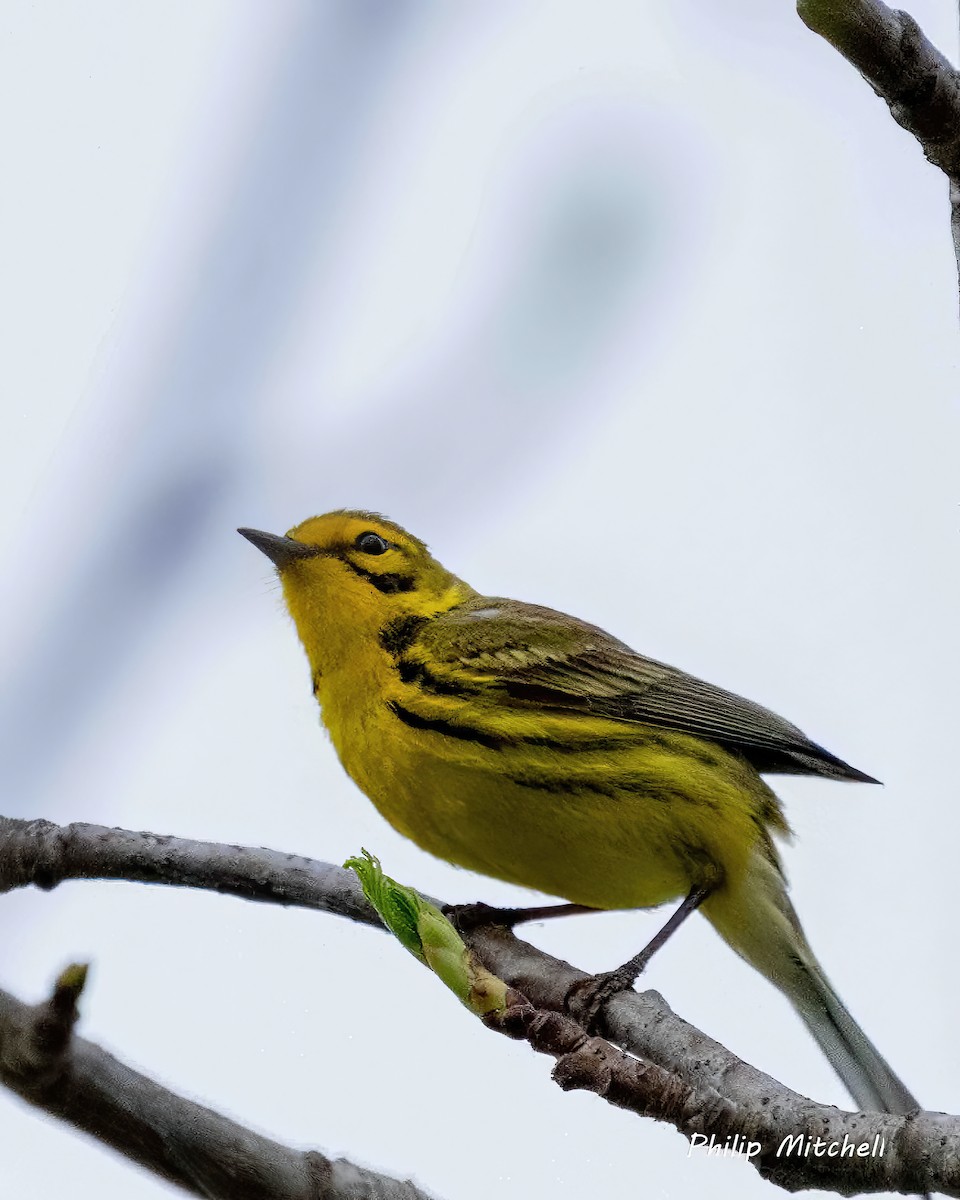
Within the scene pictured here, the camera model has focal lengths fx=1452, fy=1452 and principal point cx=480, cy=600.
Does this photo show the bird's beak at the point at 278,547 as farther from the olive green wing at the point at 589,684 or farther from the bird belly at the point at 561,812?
the bird belly at the point at 561,812

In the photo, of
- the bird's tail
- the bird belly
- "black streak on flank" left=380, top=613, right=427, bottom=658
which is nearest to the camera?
the bird belly

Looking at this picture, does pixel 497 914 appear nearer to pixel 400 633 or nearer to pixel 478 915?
A: pixel 478 915

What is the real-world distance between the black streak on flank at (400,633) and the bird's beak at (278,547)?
38 centimetres

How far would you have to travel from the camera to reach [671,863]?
376 cm

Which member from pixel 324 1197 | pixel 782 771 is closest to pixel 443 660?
pixel 782 771

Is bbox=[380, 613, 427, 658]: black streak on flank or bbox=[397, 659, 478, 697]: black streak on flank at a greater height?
bbox=[380, 613, 427, 658]: black streak on flank

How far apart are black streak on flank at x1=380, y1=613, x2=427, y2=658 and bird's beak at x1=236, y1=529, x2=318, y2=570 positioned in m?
0.38

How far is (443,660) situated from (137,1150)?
88.8 inches

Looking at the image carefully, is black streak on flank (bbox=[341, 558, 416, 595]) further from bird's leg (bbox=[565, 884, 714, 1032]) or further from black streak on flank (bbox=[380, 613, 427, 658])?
bird's leg (bbox=[565, 884, 714, 1032])

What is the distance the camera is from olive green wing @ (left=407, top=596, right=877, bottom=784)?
395 cm

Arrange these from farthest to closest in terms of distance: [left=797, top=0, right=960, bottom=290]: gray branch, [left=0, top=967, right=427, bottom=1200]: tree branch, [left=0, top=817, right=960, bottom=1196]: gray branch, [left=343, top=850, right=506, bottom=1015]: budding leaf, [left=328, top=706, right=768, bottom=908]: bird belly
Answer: [left=328, top=706, right=768, bottom=908]: bird belly → [left=343, top=850, right=506, bottom=1015]: budding leaf → [left=797, top=0, right=960, bottom=290]: gray branch → [left=0, top=817, right=960, bottom=1196]: gray branch → [left=0, top=967, right=427, bottom=1200]: tree branch

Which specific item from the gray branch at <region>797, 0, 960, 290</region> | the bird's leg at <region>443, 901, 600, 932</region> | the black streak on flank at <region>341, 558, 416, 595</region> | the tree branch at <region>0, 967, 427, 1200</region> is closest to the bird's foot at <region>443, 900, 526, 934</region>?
the bird's leg at <region>443, 901, 600, 932</region>

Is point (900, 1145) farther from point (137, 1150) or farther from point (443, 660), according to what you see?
point (443, 660)

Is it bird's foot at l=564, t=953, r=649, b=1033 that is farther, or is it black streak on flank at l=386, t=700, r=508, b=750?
black streak on flank at l=386, t=700, r=508, b=750
